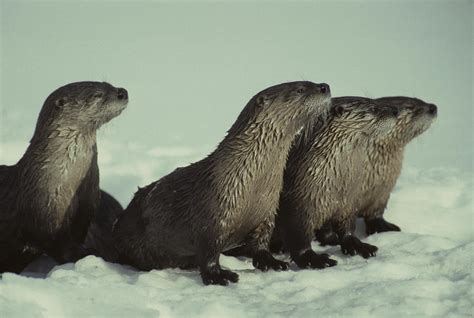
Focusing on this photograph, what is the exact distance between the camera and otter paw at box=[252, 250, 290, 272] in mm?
4266

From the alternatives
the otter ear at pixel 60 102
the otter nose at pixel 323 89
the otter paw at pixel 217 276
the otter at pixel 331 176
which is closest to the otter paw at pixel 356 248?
the otter at pixel 331 176

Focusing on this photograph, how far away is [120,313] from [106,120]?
5.75 ft

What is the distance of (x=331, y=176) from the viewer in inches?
182

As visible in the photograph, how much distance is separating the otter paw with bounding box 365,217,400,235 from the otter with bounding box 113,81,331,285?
114 centimetres

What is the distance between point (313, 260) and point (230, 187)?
699 millimetres

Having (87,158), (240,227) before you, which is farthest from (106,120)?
(240,227)

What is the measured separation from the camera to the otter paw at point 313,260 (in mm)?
4332

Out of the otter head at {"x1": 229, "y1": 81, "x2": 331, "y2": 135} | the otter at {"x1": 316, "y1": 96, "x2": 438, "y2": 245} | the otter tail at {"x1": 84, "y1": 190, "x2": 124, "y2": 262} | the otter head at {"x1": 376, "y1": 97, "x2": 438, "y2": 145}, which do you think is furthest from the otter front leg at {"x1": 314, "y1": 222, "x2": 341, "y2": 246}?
the otter tail at {"x1": 84, "y1": 190, "x2": 124, "y2": 262}

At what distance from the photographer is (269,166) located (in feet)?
14.0

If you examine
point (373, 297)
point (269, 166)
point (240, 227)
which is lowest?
point (373, 297)

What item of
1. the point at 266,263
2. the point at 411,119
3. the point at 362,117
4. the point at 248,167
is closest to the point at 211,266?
the point at 266,263

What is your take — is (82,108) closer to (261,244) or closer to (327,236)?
(261,244)

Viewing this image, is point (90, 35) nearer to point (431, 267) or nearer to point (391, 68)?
point (391, 68)

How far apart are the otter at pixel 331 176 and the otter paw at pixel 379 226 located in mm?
480
